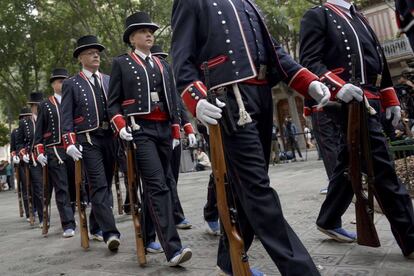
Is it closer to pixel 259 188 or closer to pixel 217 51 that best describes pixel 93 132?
pixel 217 51

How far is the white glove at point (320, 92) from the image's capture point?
2723 mm

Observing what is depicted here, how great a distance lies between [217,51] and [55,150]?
464 cm

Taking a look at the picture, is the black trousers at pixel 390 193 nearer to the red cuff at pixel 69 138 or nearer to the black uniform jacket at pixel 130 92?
the black uniform jacket at pixel 130 92

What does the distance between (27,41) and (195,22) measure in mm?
20170

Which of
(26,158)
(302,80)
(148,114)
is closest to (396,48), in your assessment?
(26,158)

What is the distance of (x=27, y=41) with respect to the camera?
2092 cm

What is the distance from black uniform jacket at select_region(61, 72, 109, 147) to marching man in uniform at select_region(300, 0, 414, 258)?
2.59 m

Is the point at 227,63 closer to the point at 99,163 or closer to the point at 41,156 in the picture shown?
the point at 99,163

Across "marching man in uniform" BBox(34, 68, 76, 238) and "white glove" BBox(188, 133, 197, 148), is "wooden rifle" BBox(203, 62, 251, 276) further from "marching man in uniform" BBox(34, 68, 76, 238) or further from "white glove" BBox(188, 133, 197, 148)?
"marching man in uniform" BBox(34, 68, 76, 238)

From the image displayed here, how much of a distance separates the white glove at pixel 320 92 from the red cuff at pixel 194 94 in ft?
2.19

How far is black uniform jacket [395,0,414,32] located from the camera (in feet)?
7.91

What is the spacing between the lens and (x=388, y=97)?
369cm

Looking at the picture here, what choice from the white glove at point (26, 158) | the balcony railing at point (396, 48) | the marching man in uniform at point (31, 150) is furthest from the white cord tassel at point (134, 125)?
the balcony railing at point (396, 48)

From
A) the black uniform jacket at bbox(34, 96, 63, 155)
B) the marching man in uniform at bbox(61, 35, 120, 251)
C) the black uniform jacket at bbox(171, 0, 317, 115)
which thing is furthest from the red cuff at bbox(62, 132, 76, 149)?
the black uniform jacket at bbox(171, 0, 317, 115)
